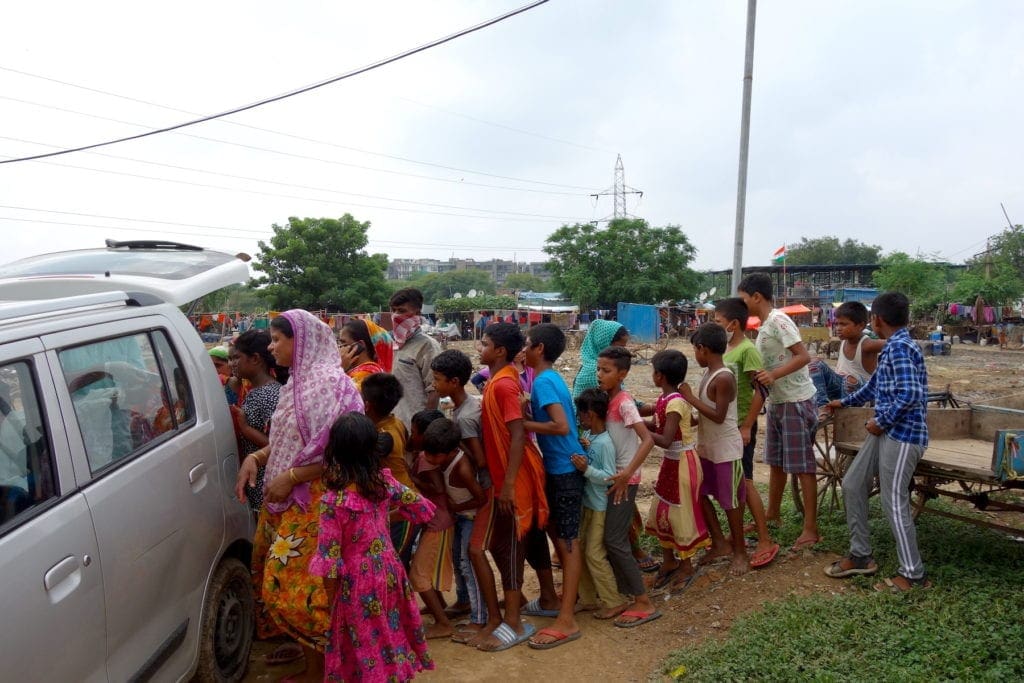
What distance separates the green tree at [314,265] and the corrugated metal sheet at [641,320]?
13.2 meters

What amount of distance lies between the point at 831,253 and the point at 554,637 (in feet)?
230

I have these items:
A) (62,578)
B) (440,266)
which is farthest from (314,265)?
(440,266)

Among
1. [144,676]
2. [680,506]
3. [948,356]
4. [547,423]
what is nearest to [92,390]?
[144,676]

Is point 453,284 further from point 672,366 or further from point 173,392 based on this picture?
point 173,392

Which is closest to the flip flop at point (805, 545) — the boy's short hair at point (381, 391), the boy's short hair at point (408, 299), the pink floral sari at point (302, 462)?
the boy's short hair at point (381, 391)

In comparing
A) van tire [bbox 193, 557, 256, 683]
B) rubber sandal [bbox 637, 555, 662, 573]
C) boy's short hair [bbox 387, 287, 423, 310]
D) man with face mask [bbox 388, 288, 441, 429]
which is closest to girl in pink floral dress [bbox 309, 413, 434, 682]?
van tire [bbox 193, 557, 256, 683]

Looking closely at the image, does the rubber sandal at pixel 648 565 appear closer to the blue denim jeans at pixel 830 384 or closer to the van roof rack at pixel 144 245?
the blue denim jeans at pixel 830 384

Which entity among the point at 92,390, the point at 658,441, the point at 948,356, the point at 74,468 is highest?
the point at 92,390

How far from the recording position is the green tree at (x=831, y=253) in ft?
214

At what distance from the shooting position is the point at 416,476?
395cm

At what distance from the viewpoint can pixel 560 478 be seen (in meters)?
4.03

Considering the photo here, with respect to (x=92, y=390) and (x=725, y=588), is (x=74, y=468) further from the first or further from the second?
(x=725, y=588)

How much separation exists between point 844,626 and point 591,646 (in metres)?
1.37

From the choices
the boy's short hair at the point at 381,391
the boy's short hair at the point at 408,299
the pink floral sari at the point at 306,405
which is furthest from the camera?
the boy's short hair at the point at 408,299
